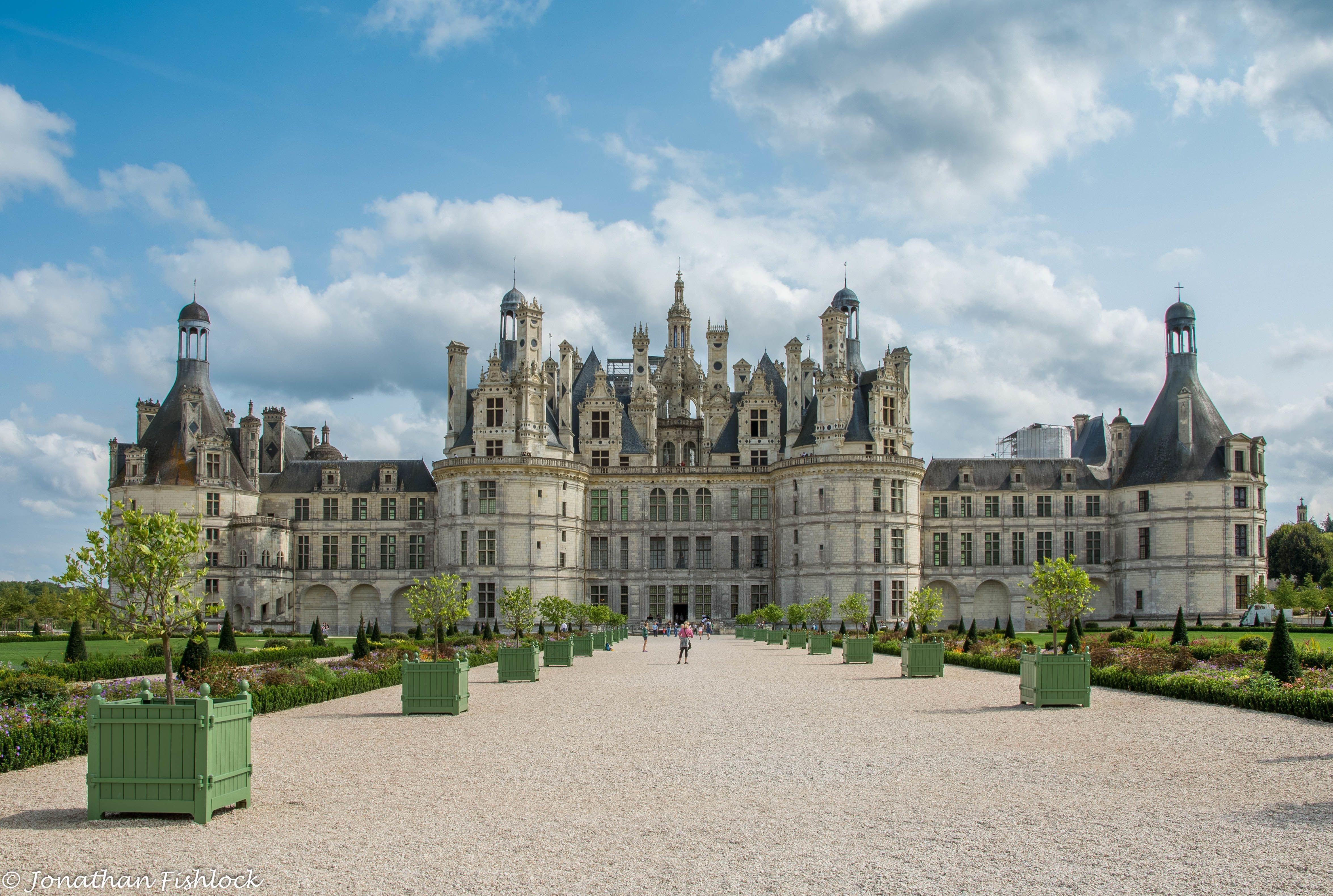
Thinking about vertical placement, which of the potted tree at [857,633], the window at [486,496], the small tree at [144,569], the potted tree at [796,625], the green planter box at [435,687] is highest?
the window at [486,496]

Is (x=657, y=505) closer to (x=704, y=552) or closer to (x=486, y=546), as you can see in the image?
(x=704, y=552)

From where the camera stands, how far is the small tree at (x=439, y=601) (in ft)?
98.8

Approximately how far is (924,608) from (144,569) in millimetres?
32267

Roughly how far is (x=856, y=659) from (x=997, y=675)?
677 cm

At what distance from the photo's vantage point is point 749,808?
1199 cm

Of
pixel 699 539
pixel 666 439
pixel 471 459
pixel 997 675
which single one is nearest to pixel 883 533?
pixel 699 539

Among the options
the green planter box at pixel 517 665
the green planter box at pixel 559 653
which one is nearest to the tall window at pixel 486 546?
the green planter box at pixel 559 653

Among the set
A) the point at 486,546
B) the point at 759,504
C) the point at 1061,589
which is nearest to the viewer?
the point at 1061,589

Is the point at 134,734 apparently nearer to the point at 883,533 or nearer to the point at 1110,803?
the point at 1110,803

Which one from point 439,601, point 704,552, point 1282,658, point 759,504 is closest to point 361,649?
point 439,601

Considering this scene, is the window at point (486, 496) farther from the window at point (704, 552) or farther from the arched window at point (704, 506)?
the window at point (704, 552)

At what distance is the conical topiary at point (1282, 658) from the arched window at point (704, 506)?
4718cm

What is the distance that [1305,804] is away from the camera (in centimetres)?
1193

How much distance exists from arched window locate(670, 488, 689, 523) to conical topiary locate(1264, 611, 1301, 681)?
47591mm
